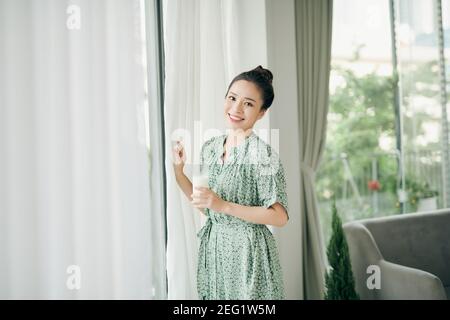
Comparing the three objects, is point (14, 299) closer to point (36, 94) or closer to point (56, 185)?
point (56, 185)

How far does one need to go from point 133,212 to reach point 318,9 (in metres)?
1.69

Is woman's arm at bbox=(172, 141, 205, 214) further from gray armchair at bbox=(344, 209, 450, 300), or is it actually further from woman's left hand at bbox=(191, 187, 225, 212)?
gray armchair at bbox=(344, 209, 450, 300)

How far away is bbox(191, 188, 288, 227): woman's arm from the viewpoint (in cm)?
154

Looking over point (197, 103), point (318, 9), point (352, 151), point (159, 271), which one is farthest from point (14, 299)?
point (352, 151)

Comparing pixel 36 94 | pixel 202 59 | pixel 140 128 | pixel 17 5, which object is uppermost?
pixel 17 5

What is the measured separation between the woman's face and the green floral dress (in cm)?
7

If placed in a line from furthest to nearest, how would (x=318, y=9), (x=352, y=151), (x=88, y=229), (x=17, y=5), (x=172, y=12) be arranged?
(x=352, y=151)
(x=318, y=9)
(x=172, y=12)
(x=88, y=229)
(x=17, y=5)

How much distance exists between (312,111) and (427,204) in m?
1.68

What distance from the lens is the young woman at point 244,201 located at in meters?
1.57

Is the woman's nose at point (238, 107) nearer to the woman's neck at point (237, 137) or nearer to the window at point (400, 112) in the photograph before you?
the woman's neck at point (237, 137)

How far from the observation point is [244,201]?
5.28 feet

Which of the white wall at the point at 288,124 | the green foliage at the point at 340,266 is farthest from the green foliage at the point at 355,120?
the green foliage at the point at 340,266

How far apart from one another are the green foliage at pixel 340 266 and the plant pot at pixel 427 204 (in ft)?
5.70

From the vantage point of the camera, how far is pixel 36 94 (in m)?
1.69
